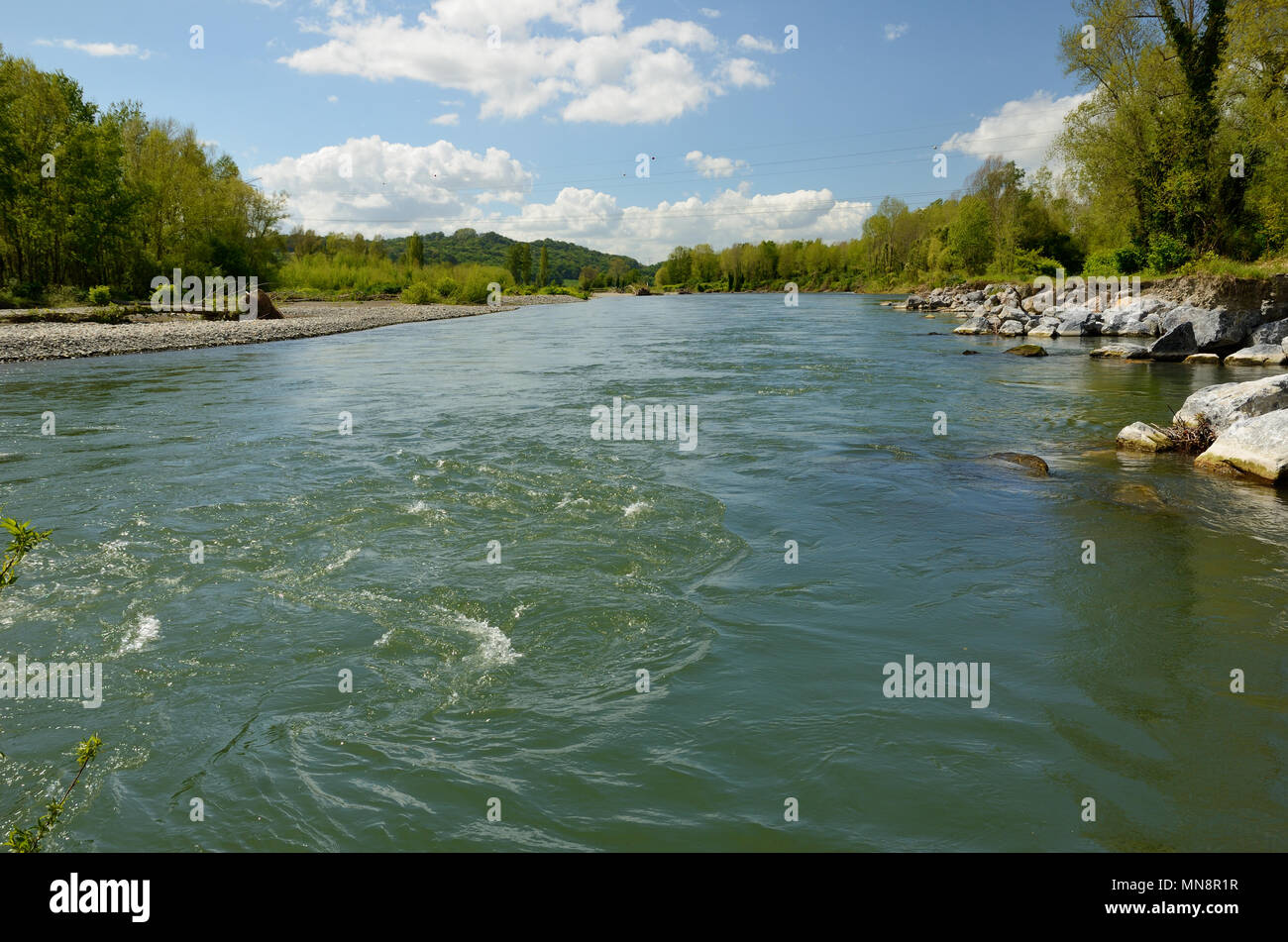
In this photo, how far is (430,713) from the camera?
5.12 meters

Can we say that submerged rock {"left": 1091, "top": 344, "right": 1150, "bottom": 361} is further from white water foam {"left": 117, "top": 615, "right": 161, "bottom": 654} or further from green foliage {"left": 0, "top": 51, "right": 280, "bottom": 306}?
A: green foliage {"left": 0, "top": 51, "right": 280, "bottom": 306}

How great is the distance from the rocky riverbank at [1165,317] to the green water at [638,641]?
15229 mm

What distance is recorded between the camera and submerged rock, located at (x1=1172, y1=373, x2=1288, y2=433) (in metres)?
12.2

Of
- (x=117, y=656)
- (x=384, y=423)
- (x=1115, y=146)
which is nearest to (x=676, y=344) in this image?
(x=384, y=423)

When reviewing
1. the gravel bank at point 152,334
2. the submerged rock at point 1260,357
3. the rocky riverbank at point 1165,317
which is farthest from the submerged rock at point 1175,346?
the gravel bank at point 152,334

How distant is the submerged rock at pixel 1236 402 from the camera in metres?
12.2

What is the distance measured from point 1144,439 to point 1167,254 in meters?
31.4

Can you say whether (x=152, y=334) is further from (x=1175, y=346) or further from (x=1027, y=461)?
(x=1175, y=346)

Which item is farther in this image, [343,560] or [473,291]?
[473,291]

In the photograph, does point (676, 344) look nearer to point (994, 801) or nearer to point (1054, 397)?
point (1054, 397)

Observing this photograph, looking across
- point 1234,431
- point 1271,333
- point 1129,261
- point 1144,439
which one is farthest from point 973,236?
point 1234,431

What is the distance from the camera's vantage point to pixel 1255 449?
1105 cm

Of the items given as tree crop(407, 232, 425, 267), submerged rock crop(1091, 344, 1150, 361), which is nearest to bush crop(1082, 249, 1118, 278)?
submerged rock crop(1091, 344, 1150, 361)

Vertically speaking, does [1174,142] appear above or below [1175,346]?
above
